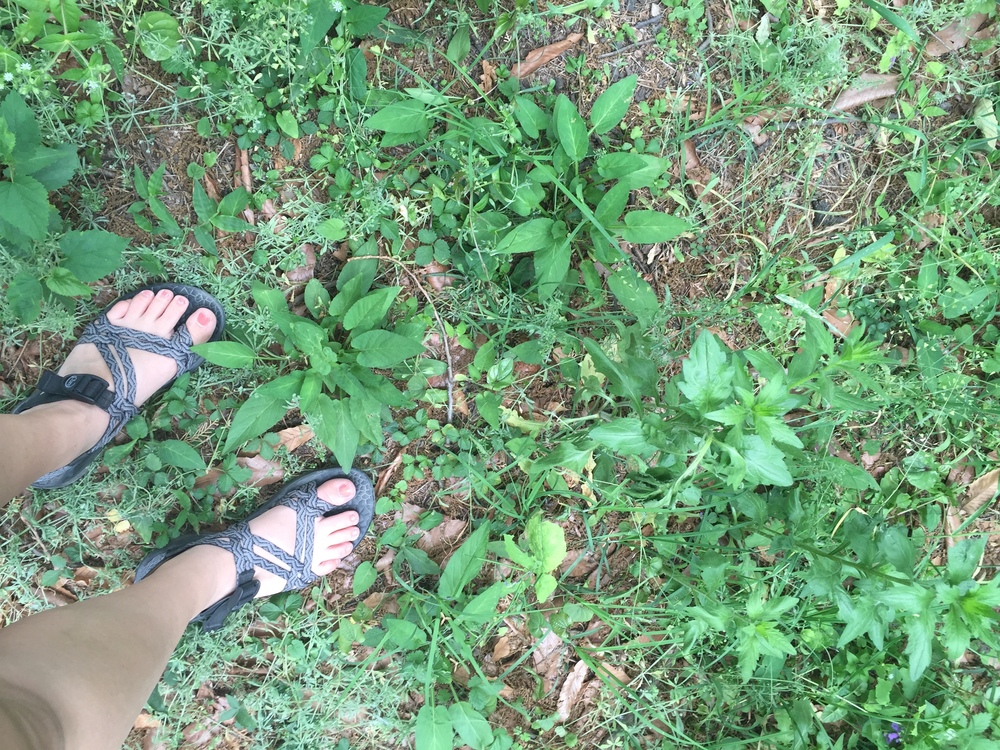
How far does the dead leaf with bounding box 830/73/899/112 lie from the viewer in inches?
101

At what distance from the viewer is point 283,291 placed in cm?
241

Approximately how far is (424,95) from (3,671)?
2081 mm

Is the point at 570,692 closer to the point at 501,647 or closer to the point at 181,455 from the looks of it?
the point at 501,647

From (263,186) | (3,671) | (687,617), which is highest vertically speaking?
(263,186)

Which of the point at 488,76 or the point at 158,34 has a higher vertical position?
the point at 158,34

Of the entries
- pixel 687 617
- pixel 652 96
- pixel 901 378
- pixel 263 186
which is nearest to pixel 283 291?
pixel 263 186

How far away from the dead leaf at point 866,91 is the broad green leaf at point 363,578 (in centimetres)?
262

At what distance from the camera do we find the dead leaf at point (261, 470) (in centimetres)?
247

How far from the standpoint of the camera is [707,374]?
5.56 ft

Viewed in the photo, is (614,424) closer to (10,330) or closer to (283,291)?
(283,291)

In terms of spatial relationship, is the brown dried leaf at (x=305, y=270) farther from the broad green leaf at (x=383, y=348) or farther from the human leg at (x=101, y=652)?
the human leg at (x=101, y=652)

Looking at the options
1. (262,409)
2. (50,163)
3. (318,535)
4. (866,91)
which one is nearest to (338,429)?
(262,409)

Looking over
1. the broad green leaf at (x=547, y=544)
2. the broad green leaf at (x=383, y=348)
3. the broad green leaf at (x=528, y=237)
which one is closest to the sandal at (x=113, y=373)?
the broad green leaf at (x=383, y=348)

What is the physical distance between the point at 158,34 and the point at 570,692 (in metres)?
2.91
